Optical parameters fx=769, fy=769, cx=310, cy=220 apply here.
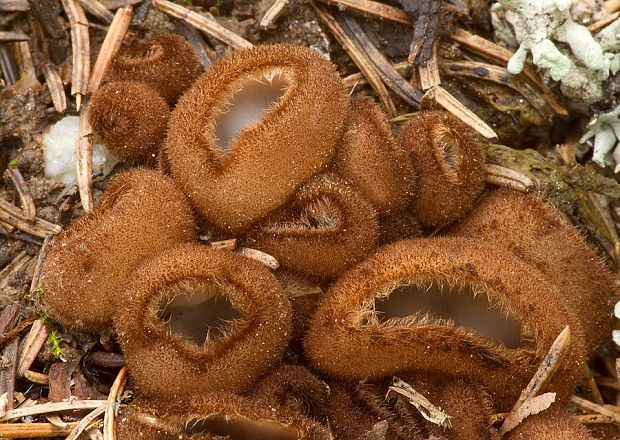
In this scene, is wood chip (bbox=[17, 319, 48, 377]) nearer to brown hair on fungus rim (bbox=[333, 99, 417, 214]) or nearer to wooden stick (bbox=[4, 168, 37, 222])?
wooden stick (bbox=[4, 168, 37, 222])

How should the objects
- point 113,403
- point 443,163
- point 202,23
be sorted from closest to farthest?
point 113,403
point 443,163
point 202,23

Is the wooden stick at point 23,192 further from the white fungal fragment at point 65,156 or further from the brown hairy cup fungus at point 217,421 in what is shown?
the brown hairy cup fungus at point 217,421

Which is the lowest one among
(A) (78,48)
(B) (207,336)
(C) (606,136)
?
(B) (207,336)

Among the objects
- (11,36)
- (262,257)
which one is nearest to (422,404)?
(262,257)

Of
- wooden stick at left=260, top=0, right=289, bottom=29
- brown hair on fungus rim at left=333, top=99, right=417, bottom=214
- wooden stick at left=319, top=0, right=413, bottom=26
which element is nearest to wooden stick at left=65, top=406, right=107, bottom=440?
brown hair on fungus rim at left=333, top=99, right=417, bottom=214

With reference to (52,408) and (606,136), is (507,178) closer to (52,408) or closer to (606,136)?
(606,136)

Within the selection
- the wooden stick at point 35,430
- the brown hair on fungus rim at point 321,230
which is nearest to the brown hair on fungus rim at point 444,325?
the brown hair on fungus rim at point 321,230
